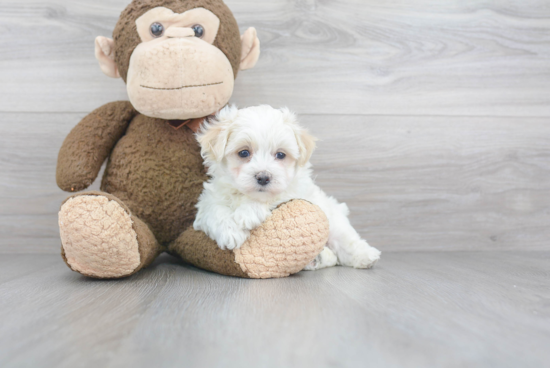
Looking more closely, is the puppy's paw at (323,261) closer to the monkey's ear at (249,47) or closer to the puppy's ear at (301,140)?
the puppy's ear at (301,140)

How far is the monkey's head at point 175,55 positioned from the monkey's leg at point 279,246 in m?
0.34

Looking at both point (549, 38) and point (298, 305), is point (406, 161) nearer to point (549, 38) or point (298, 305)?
point (549, 38)

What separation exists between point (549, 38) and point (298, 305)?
4.63 ft

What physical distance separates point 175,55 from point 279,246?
520 mm

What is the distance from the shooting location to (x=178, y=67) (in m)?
1.02

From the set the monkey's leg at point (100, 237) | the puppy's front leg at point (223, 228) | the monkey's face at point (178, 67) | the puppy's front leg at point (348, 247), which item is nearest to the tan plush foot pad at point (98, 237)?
the monkey's leg at point (100, 237)

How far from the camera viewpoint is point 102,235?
2.90ft

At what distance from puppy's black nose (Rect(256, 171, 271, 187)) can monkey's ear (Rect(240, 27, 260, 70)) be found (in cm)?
42

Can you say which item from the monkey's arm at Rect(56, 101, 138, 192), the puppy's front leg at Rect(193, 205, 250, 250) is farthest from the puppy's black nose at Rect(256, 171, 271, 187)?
the monkey's arm at Rect(56, 101, 138, 192)

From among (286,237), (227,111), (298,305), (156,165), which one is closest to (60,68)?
(156,165)

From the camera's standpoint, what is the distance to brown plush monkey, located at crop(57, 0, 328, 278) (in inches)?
36.7

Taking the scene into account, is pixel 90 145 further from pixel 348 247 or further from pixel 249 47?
pixel 348 247

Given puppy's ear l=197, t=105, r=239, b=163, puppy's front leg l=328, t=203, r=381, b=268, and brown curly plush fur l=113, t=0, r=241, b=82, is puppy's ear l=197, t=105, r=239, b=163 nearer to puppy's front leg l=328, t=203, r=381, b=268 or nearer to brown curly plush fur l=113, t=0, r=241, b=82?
brown curly plush fur l=113, t=0, r=241, b=82

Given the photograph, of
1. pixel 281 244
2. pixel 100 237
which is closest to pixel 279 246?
pixel 281 244
